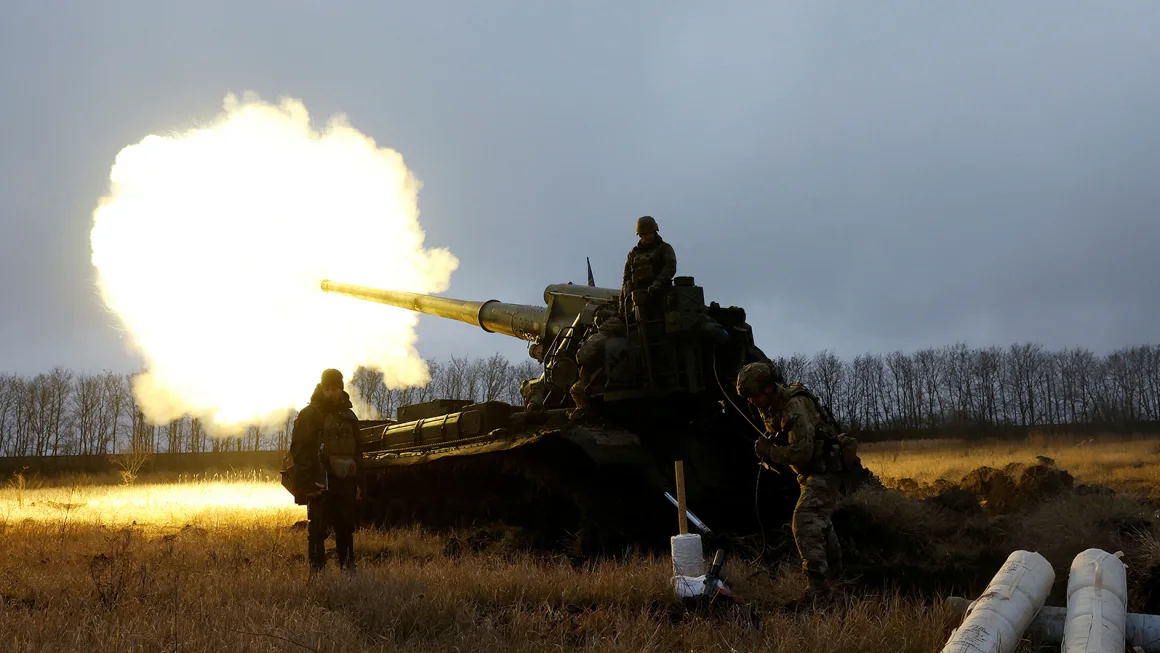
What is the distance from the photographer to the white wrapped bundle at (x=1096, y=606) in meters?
4.80

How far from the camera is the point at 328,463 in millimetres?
8312

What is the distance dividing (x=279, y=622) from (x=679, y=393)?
5.54 meters

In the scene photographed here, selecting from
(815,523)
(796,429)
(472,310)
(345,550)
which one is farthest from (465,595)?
(472,310)

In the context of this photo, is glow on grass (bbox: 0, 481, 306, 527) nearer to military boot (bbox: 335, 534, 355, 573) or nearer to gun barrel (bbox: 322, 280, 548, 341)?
gun barrel (bbox: 322, 280, 548, 341)

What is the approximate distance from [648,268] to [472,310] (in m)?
5.29

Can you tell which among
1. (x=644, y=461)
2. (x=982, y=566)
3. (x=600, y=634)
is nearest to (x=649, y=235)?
(x=644, y=461)

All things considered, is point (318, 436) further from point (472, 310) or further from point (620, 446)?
point (472, 310)

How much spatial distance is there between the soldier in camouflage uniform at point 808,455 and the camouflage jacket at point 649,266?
3096 millimetres

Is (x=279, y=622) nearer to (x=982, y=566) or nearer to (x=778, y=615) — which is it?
(x=778, y=615)

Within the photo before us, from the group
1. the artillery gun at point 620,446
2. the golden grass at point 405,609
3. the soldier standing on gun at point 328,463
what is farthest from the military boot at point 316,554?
the artillery gun at point 620,446

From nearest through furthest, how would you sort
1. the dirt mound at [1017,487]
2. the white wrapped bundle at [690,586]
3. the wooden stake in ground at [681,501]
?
the white wrapped bundle at [690,586], the wooden stake in ground at [681,501], the dirt mound at [1017,487]

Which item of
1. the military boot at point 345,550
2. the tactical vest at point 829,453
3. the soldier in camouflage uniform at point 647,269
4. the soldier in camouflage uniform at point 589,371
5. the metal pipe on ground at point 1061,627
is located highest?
the soldier in camouflage uniform at point 647,269

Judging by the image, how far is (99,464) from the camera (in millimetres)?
39969

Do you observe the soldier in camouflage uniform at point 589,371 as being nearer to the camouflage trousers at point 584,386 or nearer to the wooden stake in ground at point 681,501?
the camouflage trousers at point 584,386
